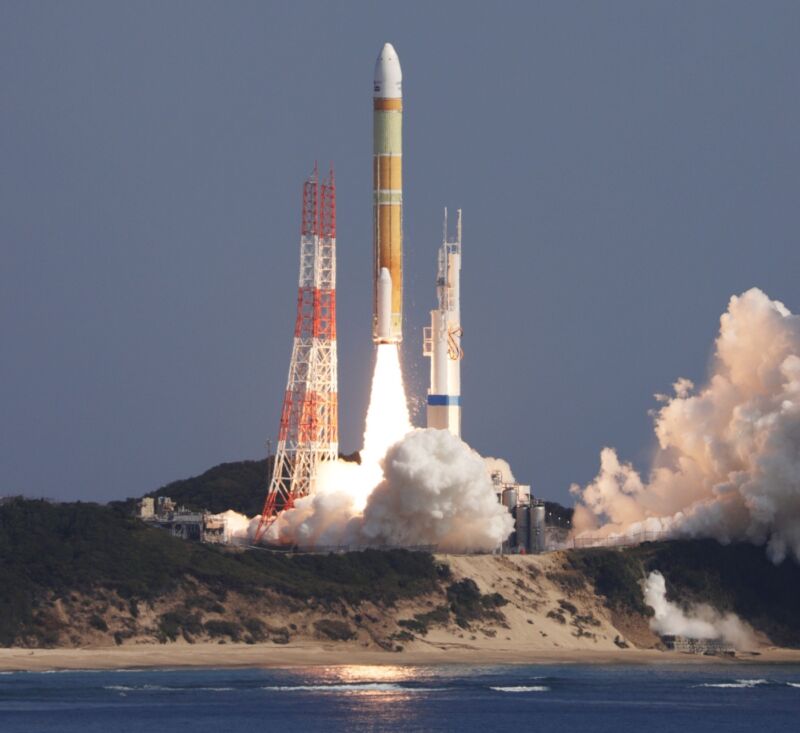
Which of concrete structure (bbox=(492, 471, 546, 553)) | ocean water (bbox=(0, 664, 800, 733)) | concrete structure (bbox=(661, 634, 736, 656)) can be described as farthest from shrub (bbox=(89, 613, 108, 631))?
concrete structure (bbox=(661, 634, 736, 656))

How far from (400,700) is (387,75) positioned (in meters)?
33.7

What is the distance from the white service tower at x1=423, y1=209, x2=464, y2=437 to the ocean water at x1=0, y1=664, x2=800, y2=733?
14.7m

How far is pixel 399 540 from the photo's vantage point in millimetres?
129500

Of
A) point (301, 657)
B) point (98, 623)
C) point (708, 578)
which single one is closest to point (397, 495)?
point (301, 657)

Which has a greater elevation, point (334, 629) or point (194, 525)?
point (194, 525)

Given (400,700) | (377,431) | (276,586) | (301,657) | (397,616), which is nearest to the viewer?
(400,700)

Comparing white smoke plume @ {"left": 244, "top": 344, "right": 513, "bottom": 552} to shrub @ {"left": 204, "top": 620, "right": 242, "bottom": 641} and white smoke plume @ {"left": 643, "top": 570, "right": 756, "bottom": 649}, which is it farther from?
shrub @ {"left": 204, "top": 620, "right": 242, "bottom": 641}

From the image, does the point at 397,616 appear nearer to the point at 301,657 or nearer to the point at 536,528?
the point at 301,657

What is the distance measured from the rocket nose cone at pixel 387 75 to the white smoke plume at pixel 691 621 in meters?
26.6

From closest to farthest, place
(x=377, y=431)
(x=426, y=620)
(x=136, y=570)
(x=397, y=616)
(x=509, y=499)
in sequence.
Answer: (x=136, y=570)
(x=397, y=616)
(x=426, y=620)
(x=377, y=431)
(x=509, y=499)

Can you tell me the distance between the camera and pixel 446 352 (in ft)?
433

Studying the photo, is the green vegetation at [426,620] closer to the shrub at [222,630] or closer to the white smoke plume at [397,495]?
the white smoke plume at [397,495]

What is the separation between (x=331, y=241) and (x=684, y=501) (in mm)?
23465

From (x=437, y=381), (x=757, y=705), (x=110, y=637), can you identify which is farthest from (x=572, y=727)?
(x=437, y=381)
